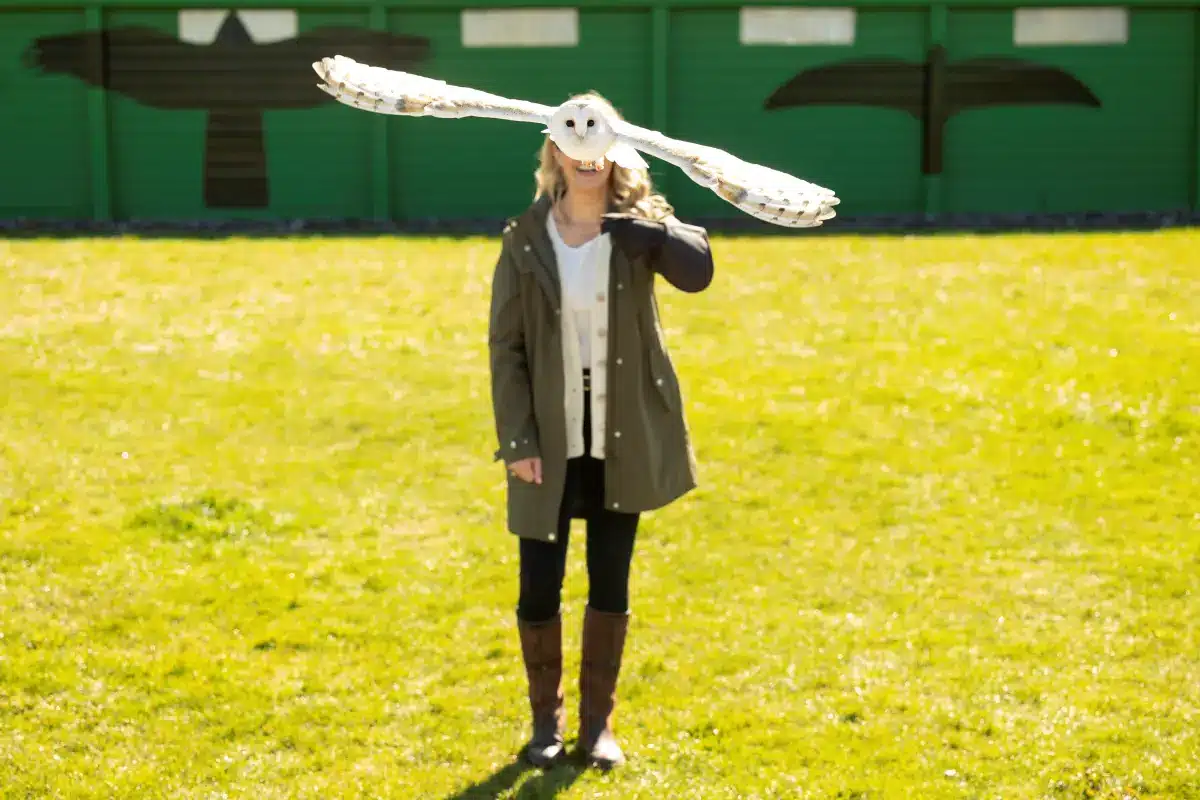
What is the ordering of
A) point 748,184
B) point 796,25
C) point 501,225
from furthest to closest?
point 796,25 < point 501,225 < point 748,184

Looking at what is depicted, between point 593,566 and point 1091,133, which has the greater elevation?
point 1091,133

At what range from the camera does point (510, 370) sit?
5051 mm

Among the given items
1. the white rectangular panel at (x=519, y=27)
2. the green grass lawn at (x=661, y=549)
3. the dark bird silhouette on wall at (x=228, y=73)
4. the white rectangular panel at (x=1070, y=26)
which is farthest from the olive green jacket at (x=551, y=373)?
the white rectangular panel at (x=1070, y=26)

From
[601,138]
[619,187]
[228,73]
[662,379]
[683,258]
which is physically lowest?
[662,379]

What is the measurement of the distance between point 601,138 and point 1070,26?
1390 cm

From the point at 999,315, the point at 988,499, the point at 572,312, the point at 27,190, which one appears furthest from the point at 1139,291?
the point at 27,190

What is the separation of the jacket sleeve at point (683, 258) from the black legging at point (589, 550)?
0.43 m

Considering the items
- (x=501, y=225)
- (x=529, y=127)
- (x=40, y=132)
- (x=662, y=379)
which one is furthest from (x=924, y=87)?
(x=662, y=379)

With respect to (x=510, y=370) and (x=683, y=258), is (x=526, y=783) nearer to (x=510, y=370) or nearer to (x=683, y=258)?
(x=510, y=370)

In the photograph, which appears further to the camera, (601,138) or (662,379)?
(662,379)

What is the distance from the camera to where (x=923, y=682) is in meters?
6.16

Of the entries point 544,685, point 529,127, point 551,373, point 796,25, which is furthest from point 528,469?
point 796,25

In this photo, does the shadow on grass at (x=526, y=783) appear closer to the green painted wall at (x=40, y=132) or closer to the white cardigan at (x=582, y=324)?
the white cardigan at (x=582, y=324)

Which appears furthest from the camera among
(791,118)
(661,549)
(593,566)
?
(791,118)
